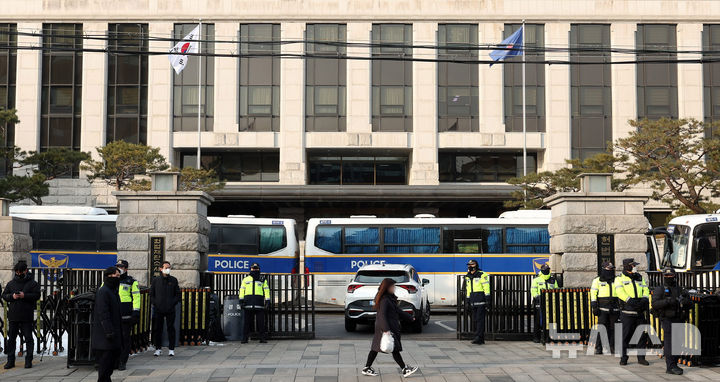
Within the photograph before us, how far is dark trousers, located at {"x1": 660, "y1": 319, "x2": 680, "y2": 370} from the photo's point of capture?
1124cm

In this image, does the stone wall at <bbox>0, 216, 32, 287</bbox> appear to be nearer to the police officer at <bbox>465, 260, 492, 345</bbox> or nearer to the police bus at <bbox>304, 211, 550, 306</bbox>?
the police bus at <bbox>304, 211, 550, 306</bbox>

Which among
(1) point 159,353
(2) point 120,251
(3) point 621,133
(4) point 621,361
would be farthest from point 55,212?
(3) point 621,133

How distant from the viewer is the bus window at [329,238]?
26750mm

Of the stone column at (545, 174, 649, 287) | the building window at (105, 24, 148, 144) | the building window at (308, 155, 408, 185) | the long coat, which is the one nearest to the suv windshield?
the stone column at (545, 174, 649, 287)

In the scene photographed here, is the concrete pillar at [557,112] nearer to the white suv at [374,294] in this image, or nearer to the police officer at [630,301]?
the white suv at [374,294]

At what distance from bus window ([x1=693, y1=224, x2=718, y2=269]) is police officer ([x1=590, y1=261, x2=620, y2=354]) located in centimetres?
1348

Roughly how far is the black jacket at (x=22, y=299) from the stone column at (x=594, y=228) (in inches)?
411

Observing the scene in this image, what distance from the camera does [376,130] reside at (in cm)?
4422

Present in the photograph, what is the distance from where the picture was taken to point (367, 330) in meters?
19.9

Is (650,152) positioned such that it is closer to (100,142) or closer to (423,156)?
(423,156)

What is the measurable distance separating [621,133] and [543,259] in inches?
796

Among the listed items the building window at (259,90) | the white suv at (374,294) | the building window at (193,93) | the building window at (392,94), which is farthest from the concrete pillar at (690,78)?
the white suv at (374,294)

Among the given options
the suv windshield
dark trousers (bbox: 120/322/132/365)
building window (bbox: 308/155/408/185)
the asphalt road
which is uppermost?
building window (bbox: 308/155/408/185)

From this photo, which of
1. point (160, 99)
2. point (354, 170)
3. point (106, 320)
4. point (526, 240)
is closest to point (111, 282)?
point (106, 320)
